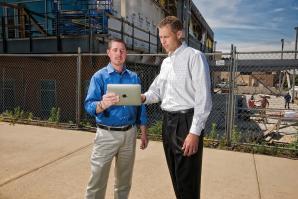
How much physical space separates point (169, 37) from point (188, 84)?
1.59 ft

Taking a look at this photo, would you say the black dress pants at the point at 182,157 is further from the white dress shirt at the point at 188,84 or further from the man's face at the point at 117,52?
the man's face at the point at 117,52

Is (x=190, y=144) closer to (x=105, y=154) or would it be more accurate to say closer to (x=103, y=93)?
(x=105, y=154)

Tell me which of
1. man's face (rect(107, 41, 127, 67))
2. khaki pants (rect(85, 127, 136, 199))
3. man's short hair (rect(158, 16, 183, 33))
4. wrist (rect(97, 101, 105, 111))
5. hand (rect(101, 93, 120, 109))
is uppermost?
man's short hair (rect(158, 16, 183, 33))

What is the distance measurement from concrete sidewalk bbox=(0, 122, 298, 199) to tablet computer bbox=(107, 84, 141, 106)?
180 centimetres

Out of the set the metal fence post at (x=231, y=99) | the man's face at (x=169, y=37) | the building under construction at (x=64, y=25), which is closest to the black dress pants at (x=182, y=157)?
the man's face at (x=169, y=37)

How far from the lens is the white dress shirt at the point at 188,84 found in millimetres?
2852

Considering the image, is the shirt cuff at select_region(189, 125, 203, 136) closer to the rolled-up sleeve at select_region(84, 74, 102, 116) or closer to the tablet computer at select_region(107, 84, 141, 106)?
the tablet computer at select_region(107, 84, 141, 106)

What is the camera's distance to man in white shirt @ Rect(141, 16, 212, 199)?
9.37ft

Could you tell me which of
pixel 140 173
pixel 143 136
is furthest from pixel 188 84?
pixel 140 173

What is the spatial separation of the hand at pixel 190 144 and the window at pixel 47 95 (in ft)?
35.4

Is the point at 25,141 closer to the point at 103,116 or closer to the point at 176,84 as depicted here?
the point at 103,116

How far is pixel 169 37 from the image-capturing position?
292cm

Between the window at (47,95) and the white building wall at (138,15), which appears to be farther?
the white building wall at (138,15)

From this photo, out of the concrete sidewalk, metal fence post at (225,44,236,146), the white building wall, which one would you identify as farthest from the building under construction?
metal fence post at (225,44,236,146)
